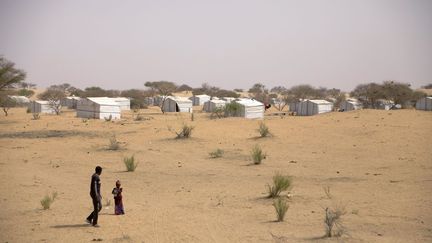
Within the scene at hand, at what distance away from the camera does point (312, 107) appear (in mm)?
41406

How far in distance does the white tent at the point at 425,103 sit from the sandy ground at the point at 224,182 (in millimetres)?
16610

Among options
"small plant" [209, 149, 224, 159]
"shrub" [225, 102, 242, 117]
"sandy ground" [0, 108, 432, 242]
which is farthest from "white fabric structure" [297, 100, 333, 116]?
"small plant" [209, 149, 224, 159]

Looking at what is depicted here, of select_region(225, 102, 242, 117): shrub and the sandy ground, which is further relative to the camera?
select_region(225, 102, 242, 117): shrub

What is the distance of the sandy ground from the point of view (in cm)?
760

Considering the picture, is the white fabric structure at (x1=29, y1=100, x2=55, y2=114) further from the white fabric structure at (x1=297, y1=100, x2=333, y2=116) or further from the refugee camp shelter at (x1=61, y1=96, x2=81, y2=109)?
the white fabric structure at (x1=297, y1=100, x2=333, y2=116)

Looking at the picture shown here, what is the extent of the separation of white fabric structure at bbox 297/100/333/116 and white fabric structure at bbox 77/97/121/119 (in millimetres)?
17320

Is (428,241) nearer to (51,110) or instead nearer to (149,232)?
(149,232)

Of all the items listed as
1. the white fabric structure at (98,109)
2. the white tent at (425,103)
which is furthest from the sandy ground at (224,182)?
the white tent at (425,103)

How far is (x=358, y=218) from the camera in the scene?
26.7 ft

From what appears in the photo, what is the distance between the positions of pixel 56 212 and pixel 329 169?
8.32m

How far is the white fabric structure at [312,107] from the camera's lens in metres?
41.1

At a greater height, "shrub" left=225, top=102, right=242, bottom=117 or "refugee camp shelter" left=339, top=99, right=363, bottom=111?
"refugee camp shelter" left=339, top=99, right=363, bottom=111

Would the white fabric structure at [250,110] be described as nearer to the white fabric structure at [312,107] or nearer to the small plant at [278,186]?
the white fabric structure at [312,107]

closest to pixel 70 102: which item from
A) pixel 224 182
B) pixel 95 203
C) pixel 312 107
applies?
pixel 312 107
